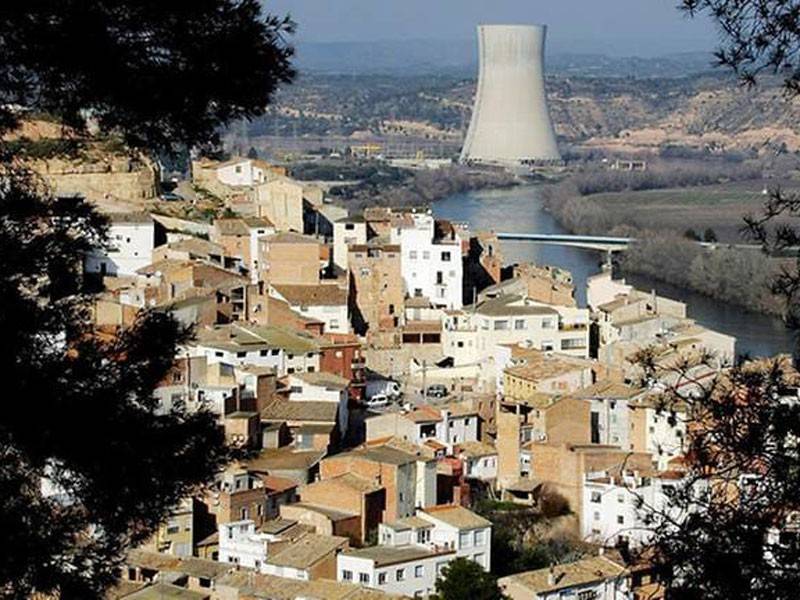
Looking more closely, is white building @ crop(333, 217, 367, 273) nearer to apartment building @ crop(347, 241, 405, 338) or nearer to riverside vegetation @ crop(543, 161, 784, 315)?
apartment building @ crop(347, 241, 405, 338)

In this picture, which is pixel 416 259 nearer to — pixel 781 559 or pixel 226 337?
pixel 226 337

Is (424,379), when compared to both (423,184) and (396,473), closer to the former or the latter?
(396,473)

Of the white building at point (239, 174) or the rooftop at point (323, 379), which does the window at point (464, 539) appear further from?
the white building at point (239, 174)

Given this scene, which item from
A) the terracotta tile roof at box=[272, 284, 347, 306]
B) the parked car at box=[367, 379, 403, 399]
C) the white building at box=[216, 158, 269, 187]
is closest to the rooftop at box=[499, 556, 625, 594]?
the parked car at box=[367, 379, 403, 399]

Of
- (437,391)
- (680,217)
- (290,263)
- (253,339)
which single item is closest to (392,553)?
(253,339)

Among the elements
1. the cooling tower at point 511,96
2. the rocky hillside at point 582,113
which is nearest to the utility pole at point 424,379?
the cooling tower at point 511,96

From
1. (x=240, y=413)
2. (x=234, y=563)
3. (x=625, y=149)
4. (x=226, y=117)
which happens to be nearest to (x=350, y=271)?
(x=240, y=413)
